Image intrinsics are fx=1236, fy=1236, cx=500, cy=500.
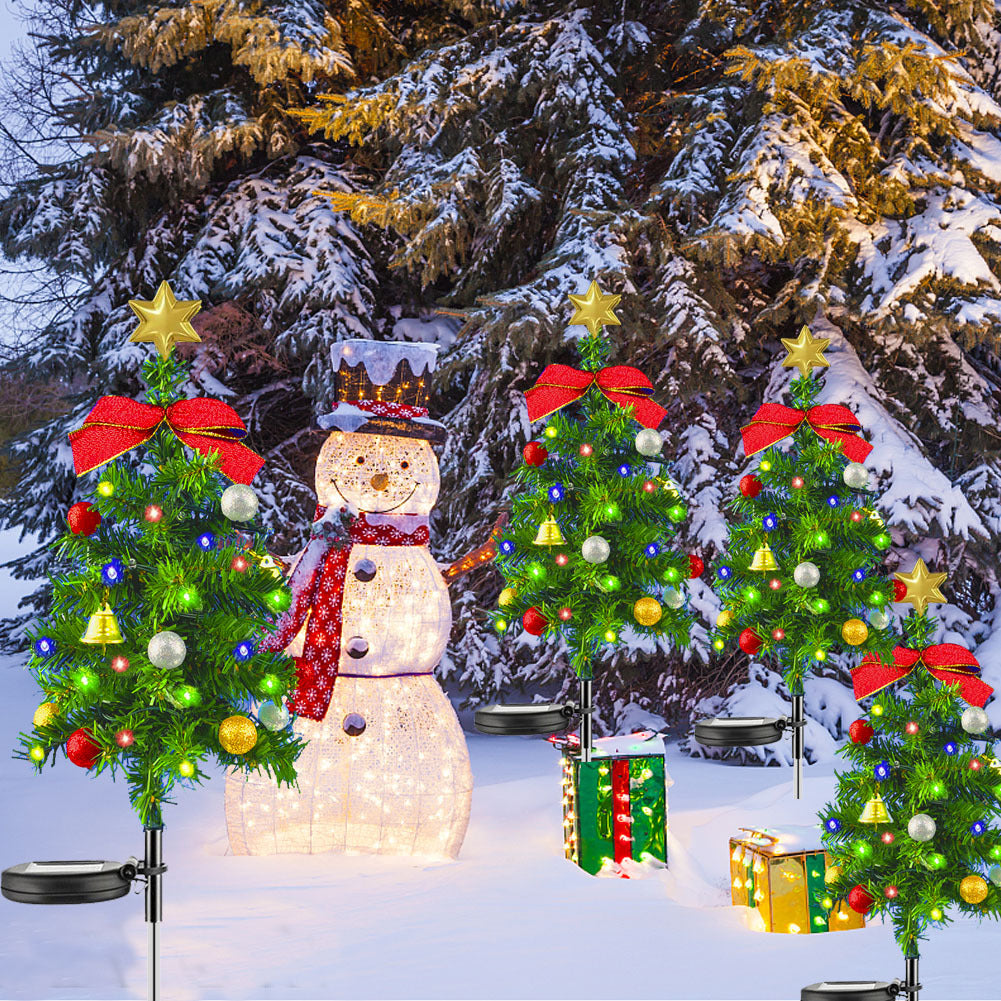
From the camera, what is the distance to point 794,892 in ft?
17.3

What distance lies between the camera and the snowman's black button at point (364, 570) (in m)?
6.20

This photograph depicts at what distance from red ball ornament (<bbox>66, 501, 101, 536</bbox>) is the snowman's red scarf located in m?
1.96

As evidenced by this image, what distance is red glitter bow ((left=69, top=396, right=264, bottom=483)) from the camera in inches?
166

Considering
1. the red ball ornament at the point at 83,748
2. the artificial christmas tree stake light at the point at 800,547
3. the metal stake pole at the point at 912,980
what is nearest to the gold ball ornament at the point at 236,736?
the red ball ornament at the point at 83,748

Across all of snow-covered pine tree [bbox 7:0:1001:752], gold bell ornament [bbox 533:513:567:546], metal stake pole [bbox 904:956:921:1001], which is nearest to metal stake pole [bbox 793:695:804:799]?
gold bell ornament [bbox 533:513:567:546]

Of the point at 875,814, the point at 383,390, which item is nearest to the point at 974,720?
the point at 875,814

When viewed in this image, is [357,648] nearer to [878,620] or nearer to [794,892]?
[794,892]

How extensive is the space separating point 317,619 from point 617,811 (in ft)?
5.79

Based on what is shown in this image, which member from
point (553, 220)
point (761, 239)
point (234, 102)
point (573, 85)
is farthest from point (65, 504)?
point (761, 239)

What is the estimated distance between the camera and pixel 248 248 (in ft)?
38.3

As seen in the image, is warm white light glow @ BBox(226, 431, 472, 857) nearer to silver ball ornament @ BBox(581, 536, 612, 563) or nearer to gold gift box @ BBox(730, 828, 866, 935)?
silver ball ornament @ BBox(581, 536, 612, 563)

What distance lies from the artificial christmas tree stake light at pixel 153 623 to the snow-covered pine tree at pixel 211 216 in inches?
278

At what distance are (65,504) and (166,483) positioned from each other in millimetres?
9765

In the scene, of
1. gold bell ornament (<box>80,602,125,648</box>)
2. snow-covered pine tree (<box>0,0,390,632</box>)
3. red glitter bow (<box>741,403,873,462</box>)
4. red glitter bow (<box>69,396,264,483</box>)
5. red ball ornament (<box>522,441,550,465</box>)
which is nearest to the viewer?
gold bell ornament (<box>80,602,125,648</box>)
